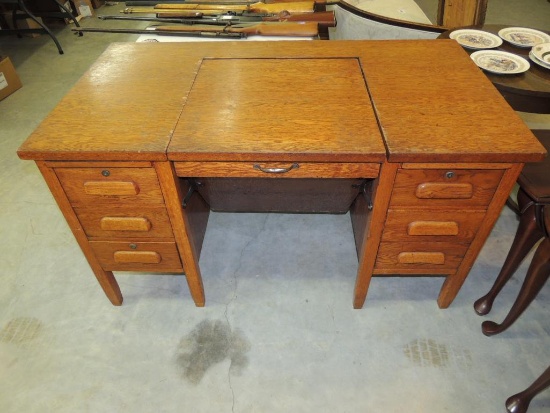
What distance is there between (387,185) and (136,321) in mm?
1076

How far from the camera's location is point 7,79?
2777mm

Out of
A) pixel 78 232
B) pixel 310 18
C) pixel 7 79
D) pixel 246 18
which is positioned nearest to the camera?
pixel 78 232

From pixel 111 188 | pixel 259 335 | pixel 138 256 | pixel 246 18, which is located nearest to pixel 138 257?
pixel 138 256

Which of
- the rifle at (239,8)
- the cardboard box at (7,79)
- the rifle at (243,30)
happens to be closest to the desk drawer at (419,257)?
the rifle at (243,30)

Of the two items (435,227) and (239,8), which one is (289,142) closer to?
(435,227)

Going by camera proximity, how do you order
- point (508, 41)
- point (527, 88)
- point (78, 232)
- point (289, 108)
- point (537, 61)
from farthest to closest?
1. point (508, 41)
2. point (537, 61)
3. point (527, 88)
4. point (78, 232)
5. point (289, 108)

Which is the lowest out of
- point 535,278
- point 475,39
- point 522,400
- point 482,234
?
point 522,400

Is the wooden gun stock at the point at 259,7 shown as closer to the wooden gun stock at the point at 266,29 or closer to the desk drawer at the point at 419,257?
the wooden gun stock at the point at 266,29

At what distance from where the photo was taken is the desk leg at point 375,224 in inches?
40.0

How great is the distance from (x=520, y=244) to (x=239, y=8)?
1913 millimetres

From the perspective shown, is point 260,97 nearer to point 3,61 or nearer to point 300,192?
point 300,192

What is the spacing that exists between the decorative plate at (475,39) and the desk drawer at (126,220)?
144 cm

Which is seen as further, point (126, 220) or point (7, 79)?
point (7, 79)

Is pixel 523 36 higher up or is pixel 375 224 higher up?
pixel 523 36
